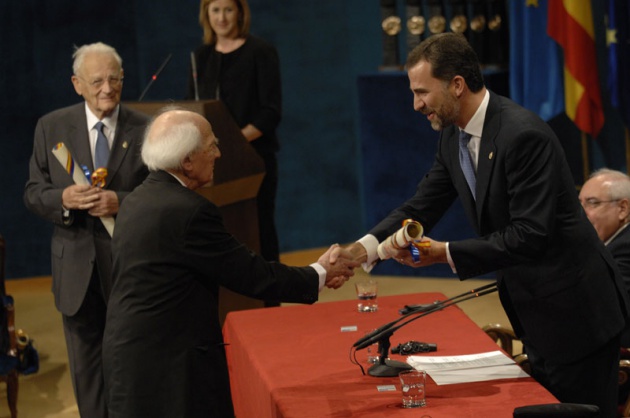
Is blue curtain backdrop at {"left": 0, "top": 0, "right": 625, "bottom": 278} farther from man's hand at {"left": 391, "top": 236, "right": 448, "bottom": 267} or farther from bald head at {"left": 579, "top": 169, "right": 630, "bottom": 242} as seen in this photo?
man's hand at {"left": 391, "top": 236, "right": 448, "bottom": 267}

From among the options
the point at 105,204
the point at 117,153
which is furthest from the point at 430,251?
the point at 117,153

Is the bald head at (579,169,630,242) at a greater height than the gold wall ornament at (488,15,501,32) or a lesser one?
lesser

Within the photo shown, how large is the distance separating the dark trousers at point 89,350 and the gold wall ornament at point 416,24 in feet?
12.8

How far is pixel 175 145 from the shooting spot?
11.0 ft

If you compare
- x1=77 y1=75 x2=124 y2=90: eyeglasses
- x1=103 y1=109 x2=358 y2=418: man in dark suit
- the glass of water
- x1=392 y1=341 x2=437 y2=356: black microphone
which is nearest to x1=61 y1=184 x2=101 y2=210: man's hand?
x1=77 y1=75 x2=124 y2=90: eyeglasses

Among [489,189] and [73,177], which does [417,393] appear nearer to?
[489,189]

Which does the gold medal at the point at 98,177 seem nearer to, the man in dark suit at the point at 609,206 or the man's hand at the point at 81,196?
the man's hand at the point at 81,196

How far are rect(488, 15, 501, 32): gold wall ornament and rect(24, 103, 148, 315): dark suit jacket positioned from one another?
366 centimetres

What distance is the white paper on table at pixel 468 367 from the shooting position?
3.29 m

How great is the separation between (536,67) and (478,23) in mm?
558

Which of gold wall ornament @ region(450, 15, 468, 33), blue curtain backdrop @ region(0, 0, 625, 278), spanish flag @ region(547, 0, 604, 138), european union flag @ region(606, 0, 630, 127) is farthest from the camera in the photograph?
blue curtain backdrop @ region(0, 0, 625, 278)

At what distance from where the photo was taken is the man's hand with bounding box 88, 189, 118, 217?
Answer: 14.7 ft

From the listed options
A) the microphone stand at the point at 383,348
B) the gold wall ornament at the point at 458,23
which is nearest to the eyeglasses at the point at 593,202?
the microphone stand at the point at 383,348

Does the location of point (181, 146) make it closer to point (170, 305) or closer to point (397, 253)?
point (170, 305)
